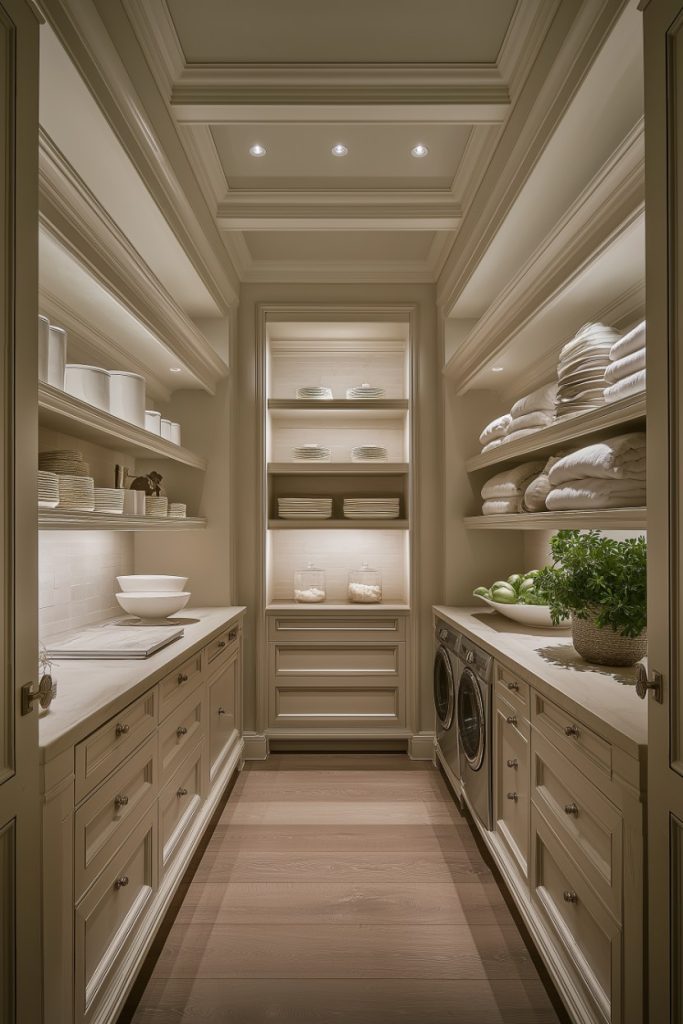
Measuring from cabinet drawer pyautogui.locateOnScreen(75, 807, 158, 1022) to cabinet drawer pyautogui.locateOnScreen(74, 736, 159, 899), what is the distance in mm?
42

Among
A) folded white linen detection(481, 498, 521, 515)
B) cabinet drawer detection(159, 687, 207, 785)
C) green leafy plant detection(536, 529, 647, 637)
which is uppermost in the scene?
folded white linen detection(481, 498, 521, 515)

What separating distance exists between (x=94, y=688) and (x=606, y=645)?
148cm

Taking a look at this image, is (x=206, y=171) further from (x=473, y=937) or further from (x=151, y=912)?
(x=473, y=937)

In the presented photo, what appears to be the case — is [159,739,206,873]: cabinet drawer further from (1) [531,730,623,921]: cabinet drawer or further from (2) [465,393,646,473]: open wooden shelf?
(2) [465,393,646,473]: open wooden shelf

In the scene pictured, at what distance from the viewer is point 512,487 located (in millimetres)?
2781

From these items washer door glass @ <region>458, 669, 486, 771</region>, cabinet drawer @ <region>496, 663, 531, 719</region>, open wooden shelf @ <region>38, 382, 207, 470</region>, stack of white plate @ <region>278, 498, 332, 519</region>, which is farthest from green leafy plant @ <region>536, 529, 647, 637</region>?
stack of white plate @ <region>278, 498, 332, 519</region>

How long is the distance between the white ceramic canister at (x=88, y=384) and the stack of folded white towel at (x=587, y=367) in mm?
1581

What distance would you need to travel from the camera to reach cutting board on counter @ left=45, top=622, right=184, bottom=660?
192 cm

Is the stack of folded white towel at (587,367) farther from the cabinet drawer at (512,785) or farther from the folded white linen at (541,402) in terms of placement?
the cabinet drawer at (512,785)

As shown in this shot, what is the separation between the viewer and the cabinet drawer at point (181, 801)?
1.94 m

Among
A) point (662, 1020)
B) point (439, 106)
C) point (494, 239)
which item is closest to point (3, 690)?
point (662, 1020)

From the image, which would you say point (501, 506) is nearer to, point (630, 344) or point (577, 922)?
point (630, 344)

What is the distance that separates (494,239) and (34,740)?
7.82 ft

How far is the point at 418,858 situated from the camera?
93.1 inches
